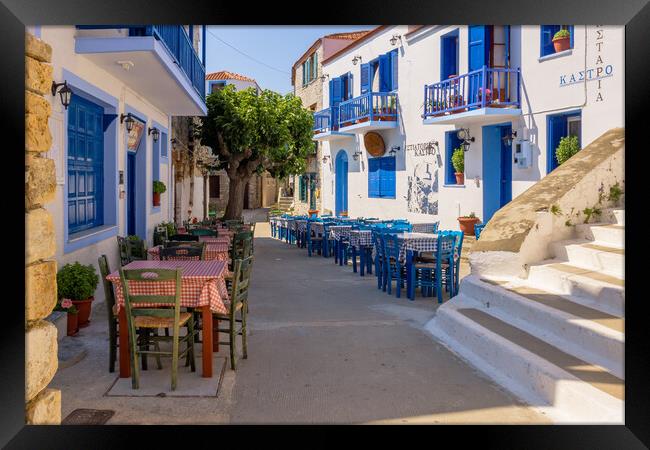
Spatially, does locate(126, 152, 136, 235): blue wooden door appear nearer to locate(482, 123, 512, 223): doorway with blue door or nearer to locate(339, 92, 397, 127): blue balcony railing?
locate(482, 123, 512, 223): doorway with blue door

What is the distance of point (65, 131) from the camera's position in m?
7.00

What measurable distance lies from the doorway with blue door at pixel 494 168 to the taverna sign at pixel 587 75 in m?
2.52

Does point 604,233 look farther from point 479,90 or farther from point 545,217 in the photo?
point 479,90

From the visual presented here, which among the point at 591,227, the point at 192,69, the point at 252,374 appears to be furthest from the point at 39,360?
the point at 192,69

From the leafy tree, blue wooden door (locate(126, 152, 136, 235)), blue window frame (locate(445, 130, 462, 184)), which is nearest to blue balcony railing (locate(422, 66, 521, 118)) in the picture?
blue window frame (locate(445, 130, 462, 184))

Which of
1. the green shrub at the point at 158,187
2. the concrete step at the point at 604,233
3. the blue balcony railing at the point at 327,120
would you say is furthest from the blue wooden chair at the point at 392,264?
the blue balcony railing at the point at 327,120

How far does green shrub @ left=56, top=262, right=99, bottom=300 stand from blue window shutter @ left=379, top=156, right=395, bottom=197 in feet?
44.6

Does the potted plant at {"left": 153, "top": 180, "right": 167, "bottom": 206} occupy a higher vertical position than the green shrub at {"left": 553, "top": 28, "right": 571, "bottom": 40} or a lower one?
lower

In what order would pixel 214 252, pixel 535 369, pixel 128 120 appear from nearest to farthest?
pixel 535 369 → pixel 214 252 → pixel 128 120

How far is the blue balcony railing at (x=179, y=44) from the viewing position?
7.87 m

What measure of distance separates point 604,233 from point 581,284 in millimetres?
1232

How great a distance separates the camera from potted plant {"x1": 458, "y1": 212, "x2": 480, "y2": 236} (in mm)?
14281

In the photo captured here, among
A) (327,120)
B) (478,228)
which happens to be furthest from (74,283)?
(327,120)
